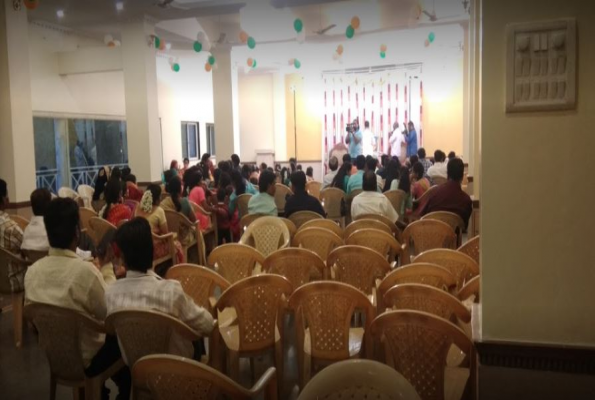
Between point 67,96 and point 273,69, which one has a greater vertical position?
point 273,69

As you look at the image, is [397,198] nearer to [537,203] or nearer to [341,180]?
[341,180]

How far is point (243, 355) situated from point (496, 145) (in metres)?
1.85

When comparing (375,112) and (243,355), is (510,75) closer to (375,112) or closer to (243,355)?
(243,355)

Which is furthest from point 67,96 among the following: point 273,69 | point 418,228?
point 418,228

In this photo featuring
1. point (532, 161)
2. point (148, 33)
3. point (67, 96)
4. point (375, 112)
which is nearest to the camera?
point (532, 161)

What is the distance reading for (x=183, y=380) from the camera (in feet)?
6.24

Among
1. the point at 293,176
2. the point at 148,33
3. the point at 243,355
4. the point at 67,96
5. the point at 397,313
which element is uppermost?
the point at 148,33

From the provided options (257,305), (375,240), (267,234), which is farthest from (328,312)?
(267,234)

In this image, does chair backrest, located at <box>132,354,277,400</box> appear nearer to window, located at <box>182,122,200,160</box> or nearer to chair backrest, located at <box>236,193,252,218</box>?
chair backrest, located at <box>236,193,252,218</box>

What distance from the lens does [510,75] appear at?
6.88 ft

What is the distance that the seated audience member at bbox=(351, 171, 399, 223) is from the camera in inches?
218

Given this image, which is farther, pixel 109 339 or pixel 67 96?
pixel 67 96

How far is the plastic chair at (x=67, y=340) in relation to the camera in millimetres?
2672

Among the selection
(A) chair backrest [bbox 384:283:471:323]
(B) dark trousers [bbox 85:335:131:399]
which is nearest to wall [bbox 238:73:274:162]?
(B) dark trousers [bbox 85:335:131:399]
